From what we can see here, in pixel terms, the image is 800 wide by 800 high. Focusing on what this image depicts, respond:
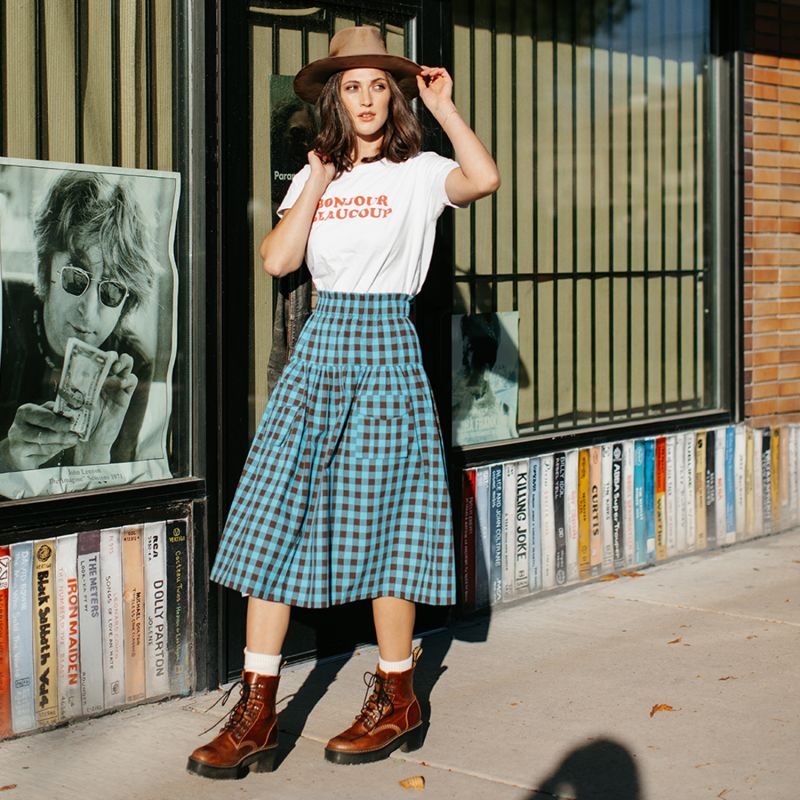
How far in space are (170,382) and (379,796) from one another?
153 cm

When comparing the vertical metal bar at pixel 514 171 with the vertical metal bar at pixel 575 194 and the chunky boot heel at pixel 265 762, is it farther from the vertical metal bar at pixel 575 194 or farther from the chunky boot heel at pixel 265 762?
the chunky boot heel at pixel 265 762

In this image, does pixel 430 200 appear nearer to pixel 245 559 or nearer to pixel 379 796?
pixel 245 559

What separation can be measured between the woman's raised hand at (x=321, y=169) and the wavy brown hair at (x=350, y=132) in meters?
0.01

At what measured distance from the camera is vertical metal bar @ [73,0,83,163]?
4.27 m

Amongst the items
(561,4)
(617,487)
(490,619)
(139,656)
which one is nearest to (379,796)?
(139,656)

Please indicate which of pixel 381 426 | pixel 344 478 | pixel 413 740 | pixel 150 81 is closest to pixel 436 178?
pixel 381 426

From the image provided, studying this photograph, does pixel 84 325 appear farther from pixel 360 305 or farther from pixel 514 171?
pixel 514 171

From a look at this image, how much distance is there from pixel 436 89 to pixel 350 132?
0.27 meters

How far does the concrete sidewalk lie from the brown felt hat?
190cm

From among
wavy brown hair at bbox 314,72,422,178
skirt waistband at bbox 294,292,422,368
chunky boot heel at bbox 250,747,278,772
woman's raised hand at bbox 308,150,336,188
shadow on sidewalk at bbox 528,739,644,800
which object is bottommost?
shadow on sidewalk at bbox 528,739,644,800

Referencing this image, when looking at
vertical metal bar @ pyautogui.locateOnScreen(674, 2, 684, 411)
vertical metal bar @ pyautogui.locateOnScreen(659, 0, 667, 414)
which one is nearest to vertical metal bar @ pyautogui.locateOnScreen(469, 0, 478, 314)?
vertical metal bar @ pyautogui.locateOnScreen(659, 0, 667, 414)

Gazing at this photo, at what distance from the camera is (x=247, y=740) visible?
3.80 metres

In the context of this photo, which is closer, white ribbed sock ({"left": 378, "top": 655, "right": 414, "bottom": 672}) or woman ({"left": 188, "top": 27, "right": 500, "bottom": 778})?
woman ({"left": 188, "top": 27, "right": 500, "bottom": 778})

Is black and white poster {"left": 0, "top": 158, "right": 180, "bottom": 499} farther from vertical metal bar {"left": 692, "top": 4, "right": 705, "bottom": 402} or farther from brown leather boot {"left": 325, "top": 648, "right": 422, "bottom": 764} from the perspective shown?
vertical metal bar {"left": 692, "top": 4, "right": 705, "bottom": 402}
